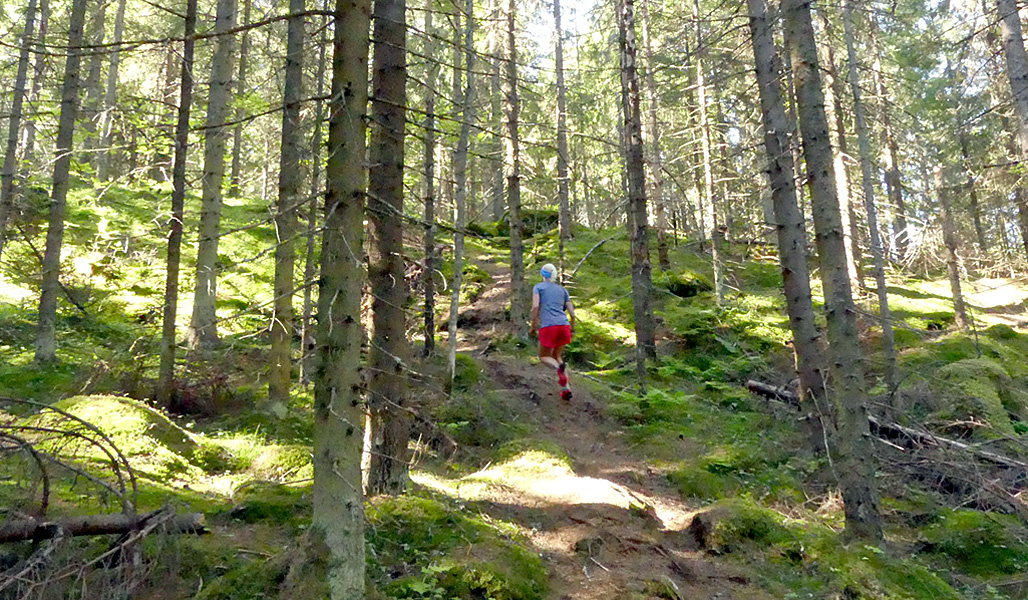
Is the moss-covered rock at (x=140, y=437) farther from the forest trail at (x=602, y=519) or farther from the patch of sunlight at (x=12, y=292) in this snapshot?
the patch of sunlight at (x=12, y=292)

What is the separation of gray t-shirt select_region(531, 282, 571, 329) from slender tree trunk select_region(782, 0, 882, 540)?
4304 mm

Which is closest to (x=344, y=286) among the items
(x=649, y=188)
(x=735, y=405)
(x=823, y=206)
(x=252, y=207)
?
(x=823, y=206)

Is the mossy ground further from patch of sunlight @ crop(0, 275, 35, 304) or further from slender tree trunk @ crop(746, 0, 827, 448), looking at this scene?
slender tree trunk @ crop(746, 0, 827, 448)

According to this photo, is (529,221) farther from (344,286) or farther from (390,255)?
(344,286)

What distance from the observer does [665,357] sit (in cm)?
1545

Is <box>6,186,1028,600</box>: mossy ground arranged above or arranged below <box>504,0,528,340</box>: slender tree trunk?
below

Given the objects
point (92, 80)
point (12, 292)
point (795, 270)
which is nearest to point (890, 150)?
point (795, 270)

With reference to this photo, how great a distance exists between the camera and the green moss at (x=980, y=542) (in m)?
6.56

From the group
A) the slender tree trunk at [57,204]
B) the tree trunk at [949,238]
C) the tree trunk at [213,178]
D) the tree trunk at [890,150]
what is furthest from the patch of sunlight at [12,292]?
the tree trunk at [890,150]

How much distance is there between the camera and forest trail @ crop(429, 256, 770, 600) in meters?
5.52

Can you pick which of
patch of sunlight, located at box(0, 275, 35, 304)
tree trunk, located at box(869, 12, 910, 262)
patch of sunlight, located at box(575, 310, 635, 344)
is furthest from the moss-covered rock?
tree trunk, located at box(869, 12, 910, 262)

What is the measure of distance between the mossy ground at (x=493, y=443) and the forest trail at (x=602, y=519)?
222 millimetres

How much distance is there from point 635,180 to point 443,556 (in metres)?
9.07

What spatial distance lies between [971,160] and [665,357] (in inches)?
564
